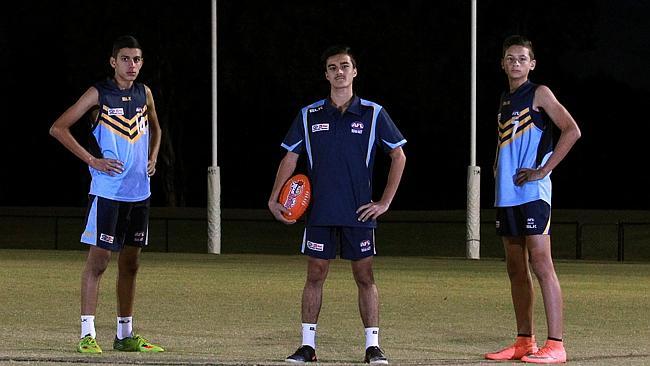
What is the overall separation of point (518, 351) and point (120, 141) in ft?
11.2

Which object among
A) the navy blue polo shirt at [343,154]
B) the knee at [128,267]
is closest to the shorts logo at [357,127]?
the navy blue polo shirt at [343,154]

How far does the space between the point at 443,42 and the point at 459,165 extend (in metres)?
5.72

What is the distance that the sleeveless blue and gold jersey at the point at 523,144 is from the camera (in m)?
10.1

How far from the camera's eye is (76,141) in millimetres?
10562

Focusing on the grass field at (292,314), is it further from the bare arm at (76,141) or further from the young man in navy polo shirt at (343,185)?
the bare arm at (76,141)

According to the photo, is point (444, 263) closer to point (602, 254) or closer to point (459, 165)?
point (602, 254)

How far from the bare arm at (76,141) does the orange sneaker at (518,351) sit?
124 inches

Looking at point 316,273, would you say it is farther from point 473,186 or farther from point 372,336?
point 473,186

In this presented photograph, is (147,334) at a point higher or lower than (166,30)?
lower

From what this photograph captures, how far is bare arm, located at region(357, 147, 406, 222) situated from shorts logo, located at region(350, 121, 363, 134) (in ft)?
0.95

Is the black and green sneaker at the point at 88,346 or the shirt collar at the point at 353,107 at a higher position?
the shirt collar at the point at 353,107

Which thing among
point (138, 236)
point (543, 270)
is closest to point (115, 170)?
point (138, 236)

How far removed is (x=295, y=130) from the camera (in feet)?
32.1

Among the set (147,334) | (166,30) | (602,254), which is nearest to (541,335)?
(147,334)
